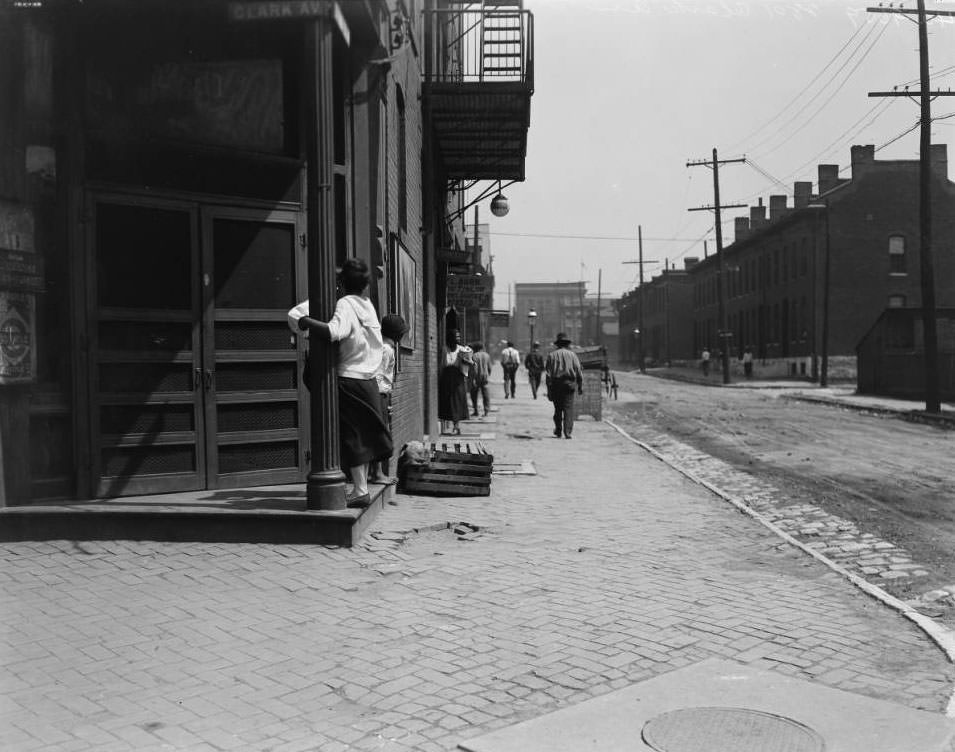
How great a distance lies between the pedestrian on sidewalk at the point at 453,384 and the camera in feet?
56.3

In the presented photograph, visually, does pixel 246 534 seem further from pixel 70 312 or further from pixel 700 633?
pixel 700 633

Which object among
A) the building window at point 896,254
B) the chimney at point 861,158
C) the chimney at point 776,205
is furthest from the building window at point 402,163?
the chimney at point 776,205

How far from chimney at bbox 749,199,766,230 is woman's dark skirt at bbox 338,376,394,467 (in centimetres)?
7352

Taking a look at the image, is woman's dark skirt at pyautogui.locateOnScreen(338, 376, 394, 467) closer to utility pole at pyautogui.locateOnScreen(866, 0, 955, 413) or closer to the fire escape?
the fire escape

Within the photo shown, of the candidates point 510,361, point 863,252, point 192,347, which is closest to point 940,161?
point 863,252

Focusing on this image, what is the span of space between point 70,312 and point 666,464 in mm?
8694

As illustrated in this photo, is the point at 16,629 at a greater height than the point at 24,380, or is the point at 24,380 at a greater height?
the point at 24,380

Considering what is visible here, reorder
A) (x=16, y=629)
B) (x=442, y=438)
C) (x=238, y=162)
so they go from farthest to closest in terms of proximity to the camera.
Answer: (x=442, y=438)
(x=238, y=162)
(x=16, y=629)

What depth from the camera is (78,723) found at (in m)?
3.65

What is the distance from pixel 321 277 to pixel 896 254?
170 feet

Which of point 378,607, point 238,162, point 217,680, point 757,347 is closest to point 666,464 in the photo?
point 238,162

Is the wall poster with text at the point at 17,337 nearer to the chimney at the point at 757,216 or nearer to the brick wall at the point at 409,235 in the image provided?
the brick wall at the point at 409,235

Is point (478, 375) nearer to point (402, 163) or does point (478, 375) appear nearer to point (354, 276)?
point (402, 163)

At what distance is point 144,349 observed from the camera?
25.0 feet
